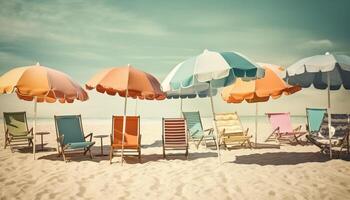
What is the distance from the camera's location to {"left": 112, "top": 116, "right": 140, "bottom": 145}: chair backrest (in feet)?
26.0

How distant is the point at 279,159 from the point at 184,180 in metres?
3.38

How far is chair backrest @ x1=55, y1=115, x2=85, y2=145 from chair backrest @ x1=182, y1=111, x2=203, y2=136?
153 inches

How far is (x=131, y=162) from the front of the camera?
791cm

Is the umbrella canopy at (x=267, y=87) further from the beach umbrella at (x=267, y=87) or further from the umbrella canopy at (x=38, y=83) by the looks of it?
the umbrella canopy at (x=38, y=83)

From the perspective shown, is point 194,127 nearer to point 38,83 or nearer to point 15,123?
point 38,83

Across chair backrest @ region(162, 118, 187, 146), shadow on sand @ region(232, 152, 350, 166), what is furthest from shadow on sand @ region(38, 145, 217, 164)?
shadow on sand @ region(232, 152, 350, 166)

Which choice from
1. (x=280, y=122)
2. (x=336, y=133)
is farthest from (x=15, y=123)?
(x=336, y=133)

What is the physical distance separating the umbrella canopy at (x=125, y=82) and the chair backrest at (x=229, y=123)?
10.3ft

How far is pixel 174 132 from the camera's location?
27.8 feet

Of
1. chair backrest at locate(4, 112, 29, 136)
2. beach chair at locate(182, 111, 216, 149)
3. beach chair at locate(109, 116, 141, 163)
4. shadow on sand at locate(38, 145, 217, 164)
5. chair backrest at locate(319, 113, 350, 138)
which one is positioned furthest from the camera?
beach chair at locate(182, 111, 216, 149)

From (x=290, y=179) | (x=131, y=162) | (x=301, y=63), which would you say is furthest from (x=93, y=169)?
(x=301, y=63)

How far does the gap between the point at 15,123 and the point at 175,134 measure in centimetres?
562

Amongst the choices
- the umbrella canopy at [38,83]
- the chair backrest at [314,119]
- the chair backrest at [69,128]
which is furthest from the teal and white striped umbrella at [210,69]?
the chair backrest at [314,119]

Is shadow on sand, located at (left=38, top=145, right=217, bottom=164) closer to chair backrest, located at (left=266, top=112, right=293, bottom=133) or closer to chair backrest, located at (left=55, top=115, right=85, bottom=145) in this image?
chair backrest, located at (left=55, top=115, right=85, bottom=145)
